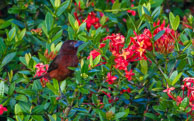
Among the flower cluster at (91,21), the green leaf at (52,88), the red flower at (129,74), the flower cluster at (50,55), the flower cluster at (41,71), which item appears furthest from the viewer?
the flower cluster at (91,21)

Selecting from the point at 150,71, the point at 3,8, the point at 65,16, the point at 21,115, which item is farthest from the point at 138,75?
the point at 3,8

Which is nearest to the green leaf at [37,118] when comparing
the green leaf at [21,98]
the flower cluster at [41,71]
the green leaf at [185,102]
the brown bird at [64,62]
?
the green leaf at [21,98]

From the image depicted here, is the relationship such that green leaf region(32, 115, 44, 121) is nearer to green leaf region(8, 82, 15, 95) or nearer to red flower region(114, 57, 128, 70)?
green leaf region(8, 82, 15, 95)

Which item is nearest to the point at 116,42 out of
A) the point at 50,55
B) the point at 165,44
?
the point at 165,44

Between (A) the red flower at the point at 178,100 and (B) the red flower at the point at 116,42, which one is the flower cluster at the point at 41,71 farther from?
(A) the red flower at the point at 178,100

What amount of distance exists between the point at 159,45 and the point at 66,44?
3.40 ft

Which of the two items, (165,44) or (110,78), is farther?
(110,78)

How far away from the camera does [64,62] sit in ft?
10.9

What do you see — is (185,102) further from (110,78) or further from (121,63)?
(110,78)

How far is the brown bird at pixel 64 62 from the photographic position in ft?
10.2

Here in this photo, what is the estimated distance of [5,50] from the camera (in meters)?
2.98

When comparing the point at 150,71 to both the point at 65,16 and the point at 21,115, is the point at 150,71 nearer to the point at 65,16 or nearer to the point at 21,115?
the point at 21,115

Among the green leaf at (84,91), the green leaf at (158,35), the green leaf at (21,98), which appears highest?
the green leaf at (158,35)

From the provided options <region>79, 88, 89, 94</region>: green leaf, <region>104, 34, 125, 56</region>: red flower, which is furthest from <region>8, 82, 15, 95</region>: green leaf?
<region>104, 34, 125, 56</region>: red flower
